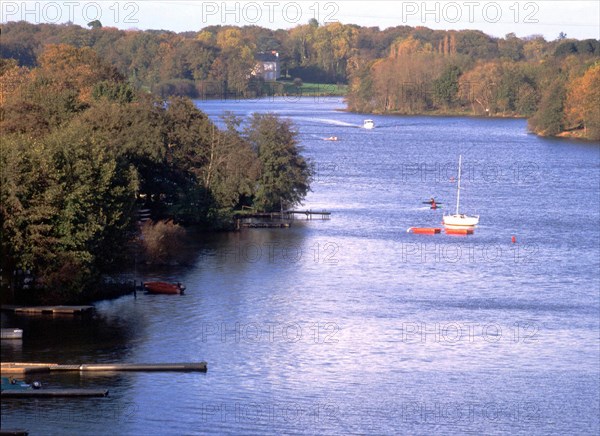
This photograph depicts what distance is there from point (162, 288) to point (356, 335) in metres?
6.33

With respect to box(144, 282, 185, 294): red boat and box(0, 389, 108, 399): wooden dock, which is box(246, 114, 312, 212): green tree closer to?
box(144, 282, 185, 294): red boat

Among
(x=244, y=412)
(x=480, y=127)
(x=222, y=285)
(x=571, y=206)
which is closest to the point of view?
(x=244, y=412)

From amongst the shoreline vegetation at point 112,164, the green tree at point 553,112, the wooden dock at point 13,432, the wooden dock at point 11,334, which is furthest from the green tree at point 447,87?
the wooden dock at point 13,432

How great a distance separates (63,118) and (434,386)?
857 inches

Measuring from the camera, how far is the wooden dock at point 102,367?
886 inches

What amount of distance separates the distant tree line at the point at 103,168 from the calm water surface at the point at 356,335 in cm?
165

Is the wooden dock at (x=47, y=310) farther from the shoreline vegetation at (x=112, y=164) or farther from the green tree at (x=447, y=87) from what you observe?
the green tree at (x=447, y=87)

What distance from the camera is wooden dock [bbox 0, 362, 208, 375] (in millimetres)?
22500

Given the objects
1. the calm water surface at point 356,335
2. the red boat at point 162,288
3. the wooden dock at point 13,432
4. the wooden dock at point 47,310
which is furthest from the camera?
the red boat at point 162,288

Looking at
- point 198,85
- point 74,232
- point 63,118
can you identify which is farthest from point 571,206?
point 198,85

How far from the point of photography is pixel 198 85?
109938 millimetres

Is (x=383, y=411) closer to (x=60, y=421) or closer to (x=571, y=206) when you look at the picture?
(x=60, y=421)

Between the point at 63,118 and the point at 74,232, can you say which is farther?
the point at 63,118

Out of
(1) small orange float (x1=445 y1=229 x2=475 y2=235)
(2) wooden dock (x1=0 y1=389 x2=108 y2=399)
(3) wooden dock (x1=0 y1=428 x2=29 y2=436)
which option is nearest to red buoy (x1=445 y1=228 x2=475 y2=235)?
(1) small orange float (x1=445 y1=229 x2=475 y2=235)
